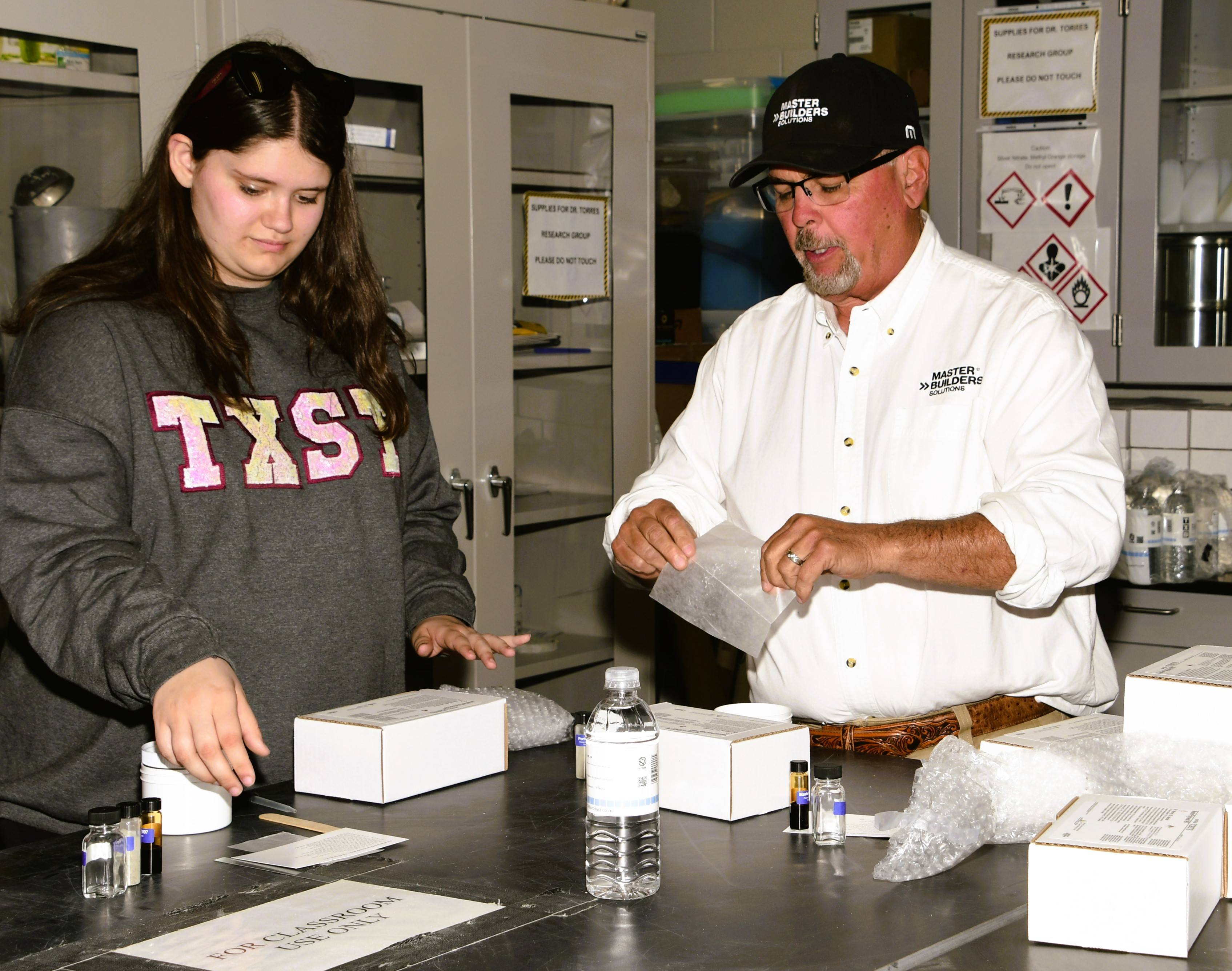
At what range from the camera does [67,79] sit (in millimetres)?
2426

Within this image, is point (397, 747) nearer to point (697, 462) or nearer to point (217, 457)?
point (217, 457)

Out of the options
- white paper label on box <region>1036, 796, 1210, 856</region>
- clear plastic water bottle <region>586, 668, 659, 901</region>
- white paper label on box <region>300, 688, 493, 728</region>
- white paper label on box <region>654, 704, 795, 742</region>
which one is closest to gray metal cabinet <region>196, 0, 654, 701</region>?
white paper label on box <region>300, 688, 493, 728</region>

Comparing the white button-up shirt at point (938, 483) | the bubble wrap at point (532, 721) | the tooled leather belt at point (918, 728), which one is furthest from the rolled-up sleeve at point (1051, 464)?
the bubble wrap at point (532, 721)

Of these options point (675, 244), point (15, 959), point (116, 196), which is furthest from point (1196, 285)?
point (15, 959)

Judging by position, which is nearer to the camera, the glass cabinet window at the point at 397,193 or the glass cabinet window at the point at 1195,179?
the glass cabinet window at the point at 397,193

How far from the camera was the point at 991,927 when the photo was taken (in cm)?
123

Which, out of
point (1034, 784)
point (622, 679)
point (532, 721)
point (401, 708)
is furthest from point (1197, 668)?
point (401, 708)

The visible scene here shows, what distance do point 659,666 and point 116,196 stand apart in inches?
81.3

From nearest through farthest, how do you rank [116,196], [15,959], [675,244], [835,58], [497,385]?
[15,959] → [835,58] → [116,196] → [497,385] → [675,244]

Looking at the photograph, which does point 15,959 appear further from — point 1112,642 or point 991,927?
point 1112,642

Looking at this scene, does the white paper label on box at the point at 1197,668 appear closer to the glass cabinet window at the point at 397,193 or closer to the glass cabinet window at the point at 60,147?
the glass cabinet window at the point at 397,193

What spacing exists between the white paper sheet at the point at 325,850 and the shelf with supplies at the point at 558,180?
207cm

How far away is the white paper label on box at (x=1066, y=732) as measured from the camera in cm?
152

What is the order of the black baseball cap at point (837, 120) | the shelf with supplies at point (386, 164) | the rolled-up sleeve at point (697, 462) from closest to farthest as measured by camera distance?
the black baseball cap at point (837, 120), the rolled-up sleeve at point (697, 462), the shelf with supplies at point (386, 164)
